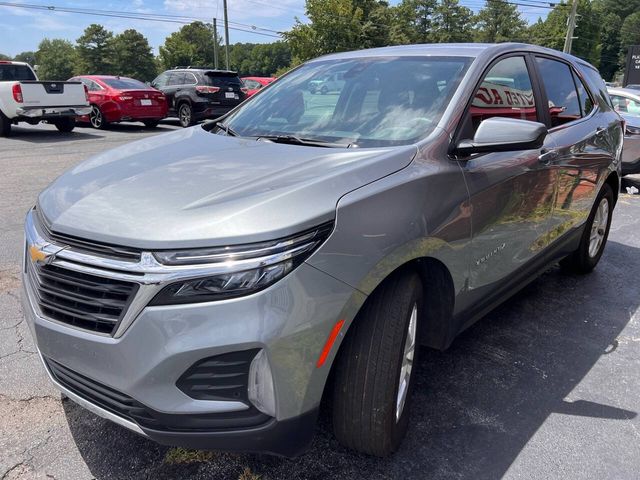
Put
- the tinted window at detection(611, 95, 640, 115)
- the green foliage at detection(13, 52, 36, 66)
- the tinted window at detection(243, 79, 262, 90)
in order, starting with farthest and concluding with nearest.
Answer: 1. the green foliage at detection(13, 52, 36, 66)
2. the tinted window at detection(243, 79, 262, 90)
3. the tinted window at detection(611, 95, 640, 115)

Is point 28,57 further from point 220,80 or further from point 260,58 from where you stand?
point 220,80

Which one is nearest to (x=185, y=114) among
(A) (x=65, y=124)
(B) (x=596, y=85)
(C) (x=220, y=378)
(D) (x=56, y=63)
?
(A) (x=65, y=124)

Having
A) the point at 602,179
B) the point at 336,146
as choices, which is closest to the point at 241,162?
the point at 336,146

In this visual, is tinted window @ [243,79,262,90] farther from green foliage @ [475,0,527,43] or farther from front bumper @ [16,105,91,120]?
green foliage @ [475,0,527,43]

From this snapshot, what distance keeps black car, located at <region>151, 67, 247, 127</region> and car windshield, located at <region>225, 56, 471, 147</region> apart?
12226 millimetres

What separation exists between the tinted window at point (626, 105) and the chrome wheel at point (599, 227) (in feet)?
16.5

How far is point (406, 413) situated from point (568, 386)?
3.76ft

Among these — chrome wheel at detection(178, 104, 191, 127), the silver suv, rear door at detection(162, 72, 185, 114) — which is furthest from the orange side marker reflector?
rear door at detection(162, 72, 185, 114)

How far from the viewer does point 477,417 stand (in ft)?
8.57

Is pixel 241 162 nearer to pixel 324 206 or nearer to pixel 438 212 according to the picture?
pixel 324 206

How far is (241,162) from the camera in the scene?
2.29 m

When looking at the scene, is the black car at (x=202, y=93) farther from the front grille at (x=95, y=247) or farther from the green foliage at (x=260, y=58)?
the green foliage at (x=260, y=58)

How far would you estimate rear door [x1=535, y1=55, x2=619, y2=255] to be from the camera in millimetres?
3441

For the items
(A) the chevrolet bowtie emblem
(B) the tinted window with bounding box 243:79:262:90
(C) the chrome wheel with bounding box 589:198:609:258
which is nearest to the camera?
(A) the chevrolet bowtie emblem
